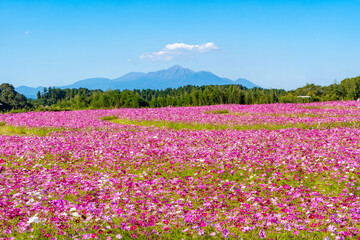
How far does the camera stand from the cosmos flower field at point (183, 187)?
19.0 feet

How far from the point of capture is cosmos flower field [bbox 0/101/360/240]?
19.0 feet

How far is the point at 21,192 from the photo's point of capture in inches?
315

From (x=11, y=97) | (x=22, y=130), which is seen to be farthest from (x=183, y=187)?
(x=11, y=97)

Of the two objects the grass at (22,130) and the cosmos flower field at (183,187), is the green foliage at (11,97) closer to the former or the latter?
the grass at (22,130)

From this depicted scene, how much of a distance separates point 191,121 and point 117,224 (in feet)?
54.3

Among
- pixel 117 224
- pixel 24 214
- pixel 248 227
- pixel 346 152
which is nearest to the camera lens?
pixel 248 227

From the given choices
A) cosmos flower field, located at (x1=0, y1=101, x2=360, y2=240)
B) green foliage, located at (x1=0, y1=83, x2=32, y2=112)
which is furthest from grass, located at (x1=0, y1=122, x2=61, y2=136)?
green foliage, located at (x1=0, y1=83, x2=32, y2=112)

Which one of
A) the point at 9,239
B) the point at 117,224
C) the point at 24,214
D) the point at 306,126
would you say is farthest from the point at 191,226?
the point at 306,126

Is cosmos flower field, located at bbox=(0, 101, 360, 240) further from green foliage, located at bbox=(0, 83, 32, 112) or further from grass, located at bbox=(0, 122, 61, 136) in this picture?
green foliage, located at bbox=(0, 83, 32, 112)

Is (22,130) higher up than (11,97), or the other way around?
(11,97)

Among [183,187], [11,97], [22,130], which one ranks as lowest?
[183,187]

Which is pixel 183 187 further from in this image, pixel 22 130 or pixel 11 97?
pixel 11 97

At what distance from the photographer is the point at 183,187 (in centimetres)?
856

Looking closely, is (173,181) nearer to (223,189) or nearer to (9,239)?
(223,189)
